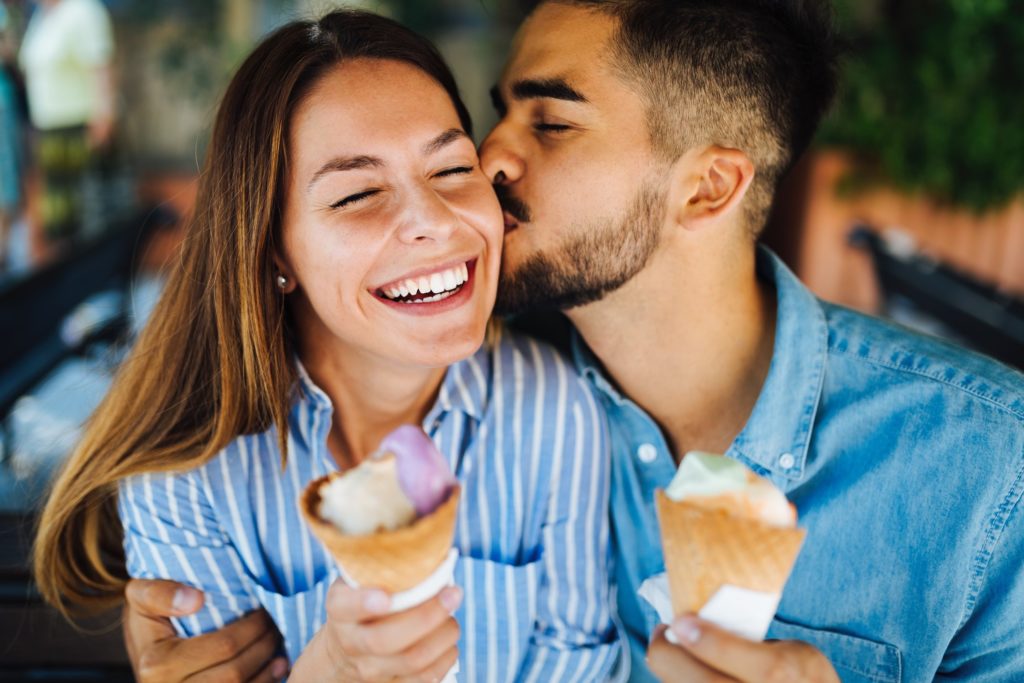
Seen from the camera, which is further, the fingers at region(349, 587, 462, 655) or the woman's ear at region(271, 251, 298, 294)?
the woman's ear at region(271, 251, 298, 294)

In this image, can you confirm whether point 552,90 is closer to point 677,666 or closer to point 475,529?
point 475,529

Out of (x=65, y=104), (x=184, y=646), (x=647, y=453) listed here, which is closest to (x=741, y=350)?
(x=647, y=453)

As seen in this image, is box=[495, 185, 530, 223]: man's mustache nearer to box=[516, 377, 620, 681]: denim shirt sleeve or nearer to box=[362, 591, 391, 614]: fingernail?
box=[516, 377, 620, 681]: denim shirt sleeve

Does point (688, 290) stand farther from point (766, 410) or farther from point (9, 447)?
point (9, 447)

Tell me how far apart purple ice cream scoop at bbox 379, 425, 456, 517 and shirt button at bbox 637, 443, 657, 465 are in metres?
0.88

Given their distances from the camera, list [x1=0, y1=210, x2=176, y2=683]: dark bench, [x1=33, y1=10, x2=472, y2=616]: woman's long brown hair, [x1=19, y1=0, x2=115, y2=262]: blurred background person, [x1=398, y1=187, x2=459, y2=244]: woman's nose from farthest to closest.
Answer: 1. [x1=19, y1=0, x2=115, y2=262]: blurred background person
2. [x1=0, y1=210, x2=176, y2=683]: dark bench
3. [x1=33, y1=10, x2=472, y2=616]: woman's long brown hair
4. [x1=398, y1=187, x2=459, y2=244]: woman's nose

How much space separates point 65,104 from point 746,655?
7731 mm

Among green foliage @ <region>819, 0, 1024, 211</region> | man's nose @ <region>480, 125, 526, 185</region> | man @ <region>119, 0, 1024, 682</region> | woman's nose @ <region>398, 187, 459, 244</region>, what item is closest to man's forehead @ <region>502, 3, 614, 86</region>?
man @ <region>119, 0, 1024, 682</region>

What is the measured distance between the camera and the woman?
1727 mm

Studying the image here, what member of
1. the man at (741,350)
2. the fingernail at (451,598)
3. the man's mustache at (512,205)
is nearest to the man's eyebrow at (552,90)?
the man at (741,350)

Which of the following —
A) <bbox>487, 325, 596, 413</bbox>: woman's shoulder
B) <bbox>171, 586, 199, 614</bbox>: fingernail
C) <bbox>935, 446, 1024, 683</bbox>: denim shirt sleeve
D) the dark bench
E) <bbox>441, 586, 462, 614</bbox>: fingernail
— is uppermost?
<bbox>487, 325, 596, 413</bbox>: woman's shoulder

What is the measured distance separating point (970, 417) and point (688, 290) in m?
0.65

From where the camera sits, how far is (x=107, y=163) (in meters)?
8.02

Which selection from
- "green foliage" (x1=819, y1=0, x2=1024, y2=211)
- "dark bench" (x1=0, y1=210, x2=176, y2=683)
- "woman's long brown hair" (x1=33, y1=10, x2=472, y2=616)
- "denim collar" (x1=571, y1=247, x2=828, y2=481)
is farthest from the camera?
"green foliage" (x1=819, y1=0, x2=1024, y2=211)
